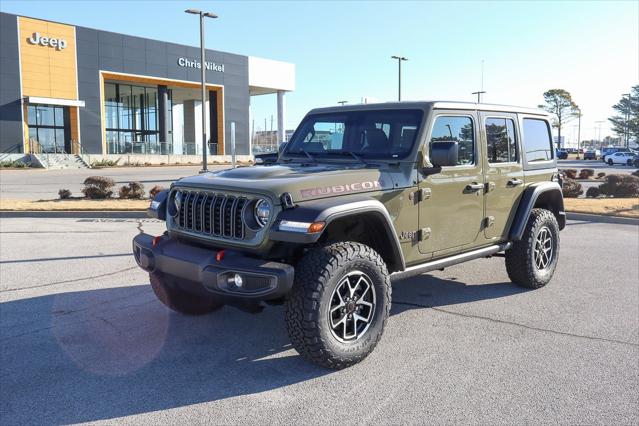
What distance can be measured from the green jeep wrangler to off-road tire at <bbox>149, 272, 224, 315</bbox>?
16 millimetres

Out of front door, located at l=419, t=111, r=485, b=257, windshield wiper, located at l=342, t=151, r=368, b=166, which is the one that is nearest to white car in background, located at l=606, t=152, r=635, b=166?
front door, located at l=419, t=111, r=485, b=257

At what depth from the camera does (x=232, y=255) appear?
3887 millimetres

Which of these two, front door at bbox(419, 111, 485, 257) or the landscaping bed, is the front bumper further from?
the landscaping bed

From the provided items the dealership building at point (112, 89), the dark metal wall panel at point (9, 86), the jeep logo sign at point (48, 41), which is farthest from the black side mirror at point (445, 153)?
the jeep logo sign at point (48, 41)

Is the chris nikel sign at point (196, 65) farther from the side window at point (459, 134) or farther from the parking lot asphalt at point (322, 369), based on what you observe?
the side window at point (459, 134)

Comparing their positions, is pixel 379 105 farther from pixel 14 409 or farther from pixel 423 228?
pixel 14 409

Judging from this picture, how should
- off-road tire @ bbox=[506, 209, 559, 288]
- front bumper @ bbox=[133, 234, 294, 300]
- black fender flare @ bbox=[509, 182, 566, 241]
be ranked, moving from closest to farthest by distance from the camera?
front bumper @ bbox=[133, 234, 294, 300], black fender flare @ bbox=[509, 182, 566, 241], off-road tire @ bbox=[506, 209, 559, 288]

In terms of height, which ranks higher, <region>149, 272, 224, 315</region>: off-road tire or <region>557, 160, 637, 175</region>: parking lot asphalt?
<region>557, 160, 637, 175</region>: parking lot asphalt

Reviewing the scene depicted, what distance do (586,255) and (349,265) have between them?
562 centimetres

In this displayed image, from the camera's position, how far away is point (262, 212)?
3900mm

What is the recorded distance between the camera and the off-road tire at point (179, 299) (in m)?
4.75

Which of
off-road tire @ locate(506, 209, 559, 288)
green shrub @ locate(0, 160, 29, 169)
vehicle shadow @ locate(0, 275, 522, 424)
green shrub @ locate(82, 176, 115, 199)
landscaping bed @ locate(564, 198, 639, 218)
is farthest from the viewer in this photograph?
green shrub @ locate(0, 160, 29, 169)

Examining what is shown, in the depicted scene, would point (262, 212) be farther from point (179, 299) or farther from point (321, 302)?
point (179, 299)

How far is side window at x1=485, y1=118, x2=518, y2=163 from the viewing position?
554cm
